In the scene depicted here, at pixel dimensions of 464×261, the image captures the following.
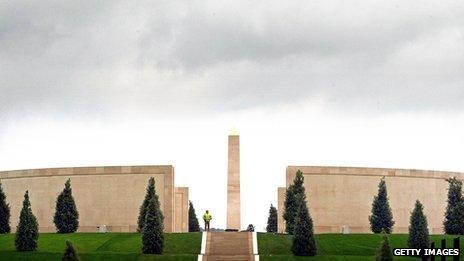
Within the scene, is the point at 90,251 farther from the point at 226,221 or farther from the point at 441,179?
the point at 441,179

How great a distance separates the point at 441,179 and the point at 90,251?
31175mm

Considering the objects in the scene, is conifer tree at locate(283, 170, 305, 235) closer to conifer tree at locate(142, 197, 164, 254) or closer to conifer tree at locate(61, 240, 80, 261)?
conifer tree at locate(142, 197, 164, 254)

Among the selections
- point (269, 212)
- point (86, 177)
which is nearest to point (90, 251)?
point (86, 177)

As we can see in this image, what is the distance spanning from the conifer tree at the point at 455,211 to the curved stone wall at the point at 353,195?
524cm

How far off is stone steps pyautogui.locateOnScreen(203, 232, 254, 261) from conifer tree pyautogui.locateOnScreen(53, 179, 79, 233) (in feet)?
38.0

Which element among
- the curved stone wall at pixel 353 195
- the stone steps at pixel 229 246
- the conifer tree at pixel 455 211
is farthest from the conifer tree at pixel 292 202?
the conifer tree at pixel 455 211

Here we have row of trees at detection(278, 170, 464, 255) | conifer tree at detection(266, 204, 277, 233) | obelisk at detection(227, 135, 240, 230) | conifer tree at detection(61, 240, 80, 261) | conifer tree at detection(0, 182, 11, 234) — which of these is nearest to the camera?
conifer tree at detection(61, 240, 80, 261)

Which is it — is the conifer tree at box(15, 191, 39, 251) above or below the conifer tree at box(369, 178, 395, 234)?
below

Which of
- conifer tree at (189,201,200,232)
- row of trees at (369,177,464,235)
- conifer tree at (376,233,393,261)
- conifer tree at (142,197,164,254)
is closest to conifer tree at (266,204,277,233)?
conifer tree at (189,201,200,232)

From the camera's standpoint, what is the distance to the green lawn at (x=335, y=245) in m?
48.8

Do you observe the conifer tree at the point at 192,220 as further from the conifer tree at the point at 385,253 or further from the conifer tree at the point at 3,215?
the conifer tree at the point at 385,253

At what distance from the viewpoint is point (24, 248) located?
168 feet

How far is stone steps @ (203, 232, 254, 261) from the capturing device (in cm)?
4972

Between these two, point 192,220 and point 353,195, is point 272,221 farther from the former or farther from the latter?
point 353,195
